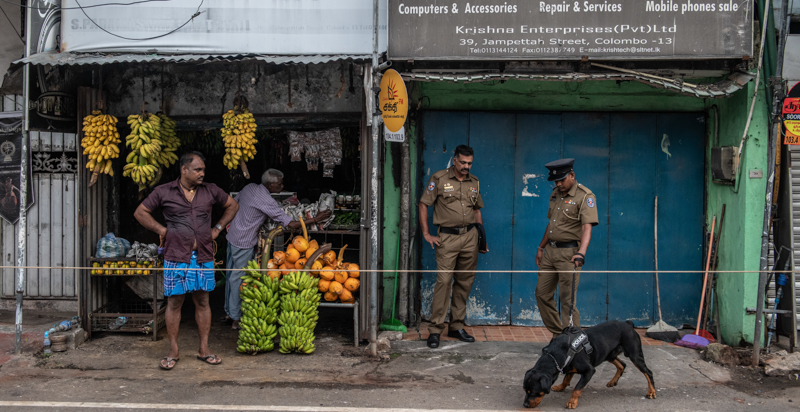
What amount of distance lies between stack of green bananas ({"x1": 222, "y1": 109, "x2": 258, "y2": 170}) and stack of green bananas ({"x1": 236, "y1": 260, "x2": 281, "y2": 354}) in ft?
4.11

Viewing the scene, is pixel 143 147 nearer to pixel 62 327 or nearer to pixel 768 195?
pixel 62 327

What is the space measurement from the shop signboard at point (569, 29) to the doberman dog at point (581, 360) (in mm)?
2782

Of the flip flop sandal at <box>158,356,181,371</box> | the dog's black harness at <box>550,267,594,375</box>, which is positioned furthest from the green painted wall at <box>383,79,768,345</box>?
the dog's black harness at <box>550,267,594,375</box>

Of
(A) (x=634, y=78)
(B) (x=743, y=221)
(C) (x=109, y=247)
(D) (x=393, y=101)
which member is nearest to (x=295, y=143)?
(D) (x=393, y=101)

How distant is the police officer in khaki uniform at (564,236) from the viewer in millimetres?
5855

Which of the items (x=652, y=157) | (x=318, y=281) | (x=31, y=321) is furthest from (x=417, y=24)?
(x=31, y=321)

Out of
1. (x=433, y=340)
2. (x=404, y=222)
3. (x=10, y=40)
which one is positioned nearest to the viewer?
(x=433, y=340)

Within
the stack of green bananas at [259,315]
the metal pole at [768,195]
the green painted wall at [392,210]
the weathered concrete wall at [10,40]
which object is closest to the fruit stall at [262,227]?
the stack of green bananas at [259,315]

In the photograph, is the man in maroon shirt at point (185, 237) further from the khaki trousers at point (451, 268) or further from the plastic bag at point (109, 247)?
the khaki trousers at point (451, 268)

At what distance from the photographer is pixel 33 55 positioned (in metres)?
6.09

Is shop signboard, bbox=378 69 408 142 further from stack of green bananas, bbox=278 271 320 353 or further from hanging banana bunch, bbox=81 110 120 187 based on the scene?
hanging banana bunch, bbox=81 110 120 187

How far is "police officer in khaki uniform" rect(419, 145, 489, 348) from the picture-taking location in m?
6.51

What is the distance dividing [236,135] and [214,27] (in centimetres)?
120

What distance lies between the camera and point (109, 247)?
671cm
